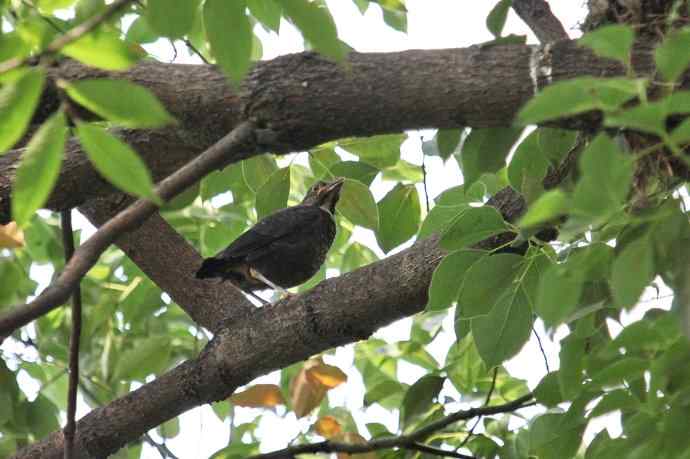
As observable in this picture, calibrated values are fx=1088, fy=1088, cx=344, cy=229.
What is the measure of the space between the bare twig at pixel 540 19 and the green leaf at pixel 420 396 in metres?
1.11

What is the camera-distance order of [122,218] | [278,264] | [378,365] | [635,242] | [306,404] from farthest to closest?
[278,264]
[378,365]
[306,404]
[122,218]
[635,242]

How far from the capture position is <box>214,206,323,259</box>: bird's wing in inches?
185

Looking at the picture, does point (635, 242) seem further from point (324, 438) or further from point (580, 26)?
point (324, 438)

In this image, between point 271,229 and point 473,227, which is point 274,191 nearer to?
point 473,227

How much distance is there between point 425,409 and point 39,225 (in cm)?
211

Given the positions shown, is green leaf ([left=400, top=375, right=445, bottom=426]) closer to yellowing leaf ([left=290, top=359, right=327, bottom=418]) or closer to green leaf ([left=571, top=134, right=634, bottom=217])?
yellowing leaf ([left=290, top=359, right=327, bottom=418])

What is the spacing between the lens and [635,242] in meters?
1.77

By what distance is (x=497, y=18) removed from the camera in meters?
2.83

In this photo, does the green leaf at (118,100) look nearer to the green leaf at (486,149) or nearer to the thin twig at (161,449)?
the green leaf at (486,149)

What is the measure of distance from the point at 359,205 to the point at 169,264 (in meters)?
0.95

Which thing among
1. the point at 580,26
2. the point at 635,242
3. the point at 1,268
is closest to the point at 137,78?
the point at 1,268

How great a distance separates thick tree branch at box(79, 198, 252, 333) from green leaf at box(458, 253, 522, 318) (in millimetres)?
1519

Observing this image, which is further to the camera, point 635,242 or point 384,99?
point 384,99

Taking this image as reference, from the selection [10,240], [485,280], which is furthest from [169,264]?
[485,280]
